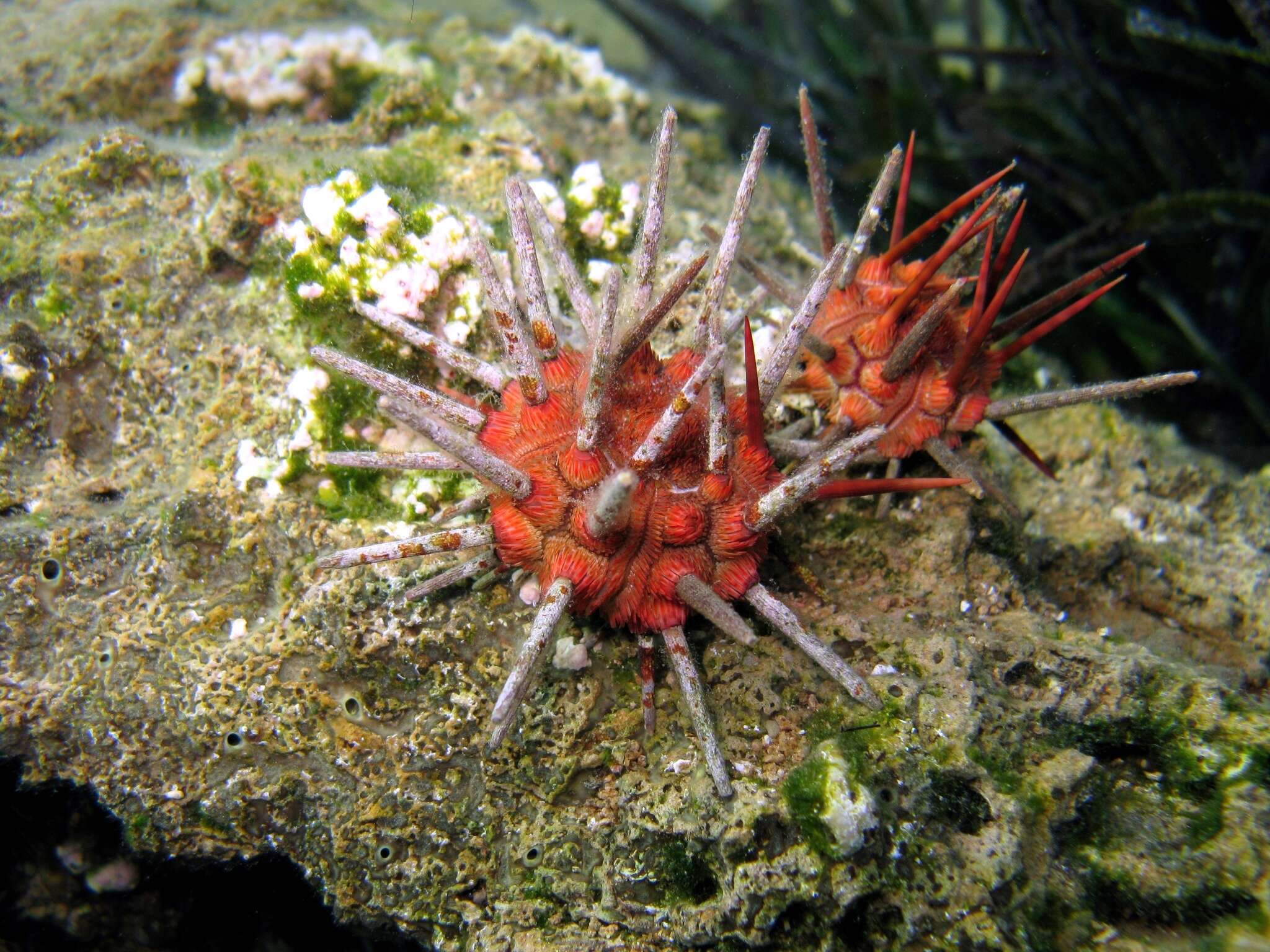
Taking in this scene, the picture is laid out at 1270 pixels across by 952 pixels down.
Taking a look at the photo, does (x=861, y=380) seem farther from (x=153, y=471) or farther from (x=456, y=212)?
(x=153, y=471)

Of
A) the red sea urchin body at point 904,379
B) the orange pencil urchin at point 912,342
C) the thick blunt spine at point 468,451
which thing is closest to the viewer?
the thick blunt spine at point 468,451

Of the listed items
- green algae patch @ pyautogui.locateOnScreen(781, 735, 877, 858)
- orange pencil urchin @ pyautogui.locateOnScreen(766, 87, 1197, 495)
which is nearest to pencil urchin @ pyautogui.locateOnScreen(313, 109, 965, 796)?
green algae patch @ pyautogui.locateOnScreen(781, 735, 877, 858)

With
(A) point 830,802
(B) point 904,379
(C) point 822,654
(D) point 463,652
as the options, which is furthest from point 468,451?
(B) point 904,379

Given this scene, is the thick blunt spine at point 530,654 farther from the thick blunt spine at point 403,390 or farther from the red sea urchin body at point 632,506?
the thick blunt spine at point 403,390

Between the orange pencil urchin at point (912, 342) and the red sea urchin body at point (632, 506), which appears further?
the orange pencil urchin at point (912, 342)

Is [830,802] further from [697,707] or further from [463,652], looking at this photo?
[463,652]

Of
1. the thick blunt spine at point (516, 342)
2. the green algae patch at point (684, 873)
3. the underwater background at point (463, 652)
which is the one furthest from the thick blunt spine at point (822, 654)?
the thick blunt spine at point (516, 342)

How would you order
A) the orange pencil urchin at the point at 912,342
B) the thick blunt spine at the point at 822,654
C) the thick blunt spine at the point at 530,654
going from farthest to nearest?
the orange pencil urchin at the point at 912,342
the thick blunt spine at the point at 822,654
the thick blunt spine at the point at 530,654
